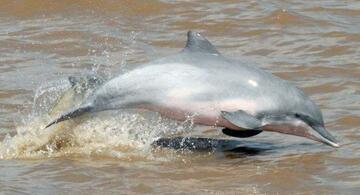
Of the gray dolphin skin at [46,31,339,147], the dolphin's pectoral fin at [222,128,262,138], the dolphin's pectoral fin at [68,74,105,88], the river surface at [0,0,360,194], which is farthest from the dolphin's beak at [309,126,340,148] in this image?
the dolphin's pectoral fin at [68,74,105,88]

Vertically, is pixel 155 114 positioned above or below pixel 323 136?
above

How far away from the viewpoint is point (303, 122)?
9258 millimetres

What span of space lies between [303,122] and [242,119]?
24.2 inches

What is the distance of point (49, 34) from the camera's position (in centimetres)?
1438

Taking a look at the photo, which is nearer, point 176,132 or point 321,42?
point 176,132

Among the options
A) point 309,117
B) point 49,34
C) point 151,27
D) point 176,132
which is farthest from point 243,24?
point 309,117

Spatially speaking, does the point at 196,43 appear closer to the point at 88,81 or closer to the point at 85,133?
the point at 88,81

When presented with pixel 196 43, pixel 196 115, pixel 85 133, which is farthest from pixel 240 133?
pixel 85 133

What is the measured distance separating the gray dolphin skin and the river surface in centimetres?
32

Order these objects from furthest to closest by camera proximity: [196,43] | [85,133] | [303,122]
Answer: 1. [85,133]
2. [196,43]
3. [303,122]

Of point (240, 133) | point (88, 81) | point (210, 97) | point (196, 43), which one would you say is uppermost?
point (196, 43)

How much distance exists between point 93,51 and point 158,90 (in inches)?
177

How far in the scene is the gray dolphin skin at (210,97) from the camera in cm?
917

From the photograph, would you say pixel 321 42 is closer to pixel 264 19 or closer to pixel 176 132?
pixel 264 19
